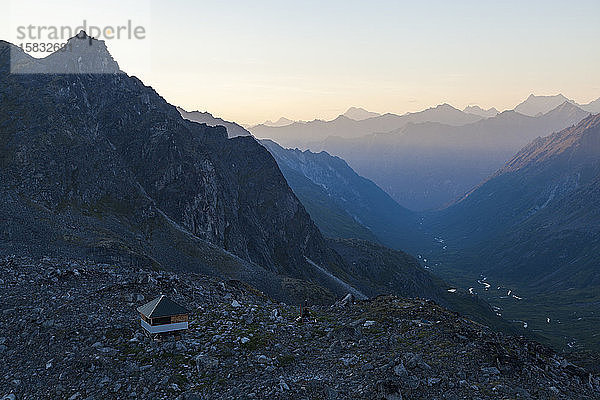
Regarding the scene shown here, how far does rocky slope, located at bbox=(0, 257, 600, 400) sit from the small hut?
102cm


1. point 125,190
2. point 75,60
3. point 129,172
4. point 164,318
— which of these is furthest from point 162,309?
point 75,60

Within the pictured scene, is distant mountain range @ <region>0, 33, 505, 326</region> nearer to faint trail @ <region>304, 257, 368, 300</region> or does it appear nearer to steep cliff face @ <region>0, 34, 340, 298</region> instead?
steep cliff face @ <region>0, 34, 340, 298</region>

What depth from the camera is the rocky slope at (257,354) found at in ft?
78.5

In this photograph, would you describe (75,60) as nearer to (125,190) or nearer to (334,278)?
(125,190)

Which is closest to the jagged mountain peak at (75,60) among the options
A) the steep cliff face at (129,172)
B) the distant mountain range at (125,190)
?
the distant mountain range at (125,190)

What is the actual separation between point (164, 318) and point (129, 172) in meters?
87.3

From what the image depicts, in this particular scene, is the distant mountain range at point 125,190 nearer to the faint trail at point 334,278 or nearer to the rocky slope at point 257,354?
the faint trail at point 334,278

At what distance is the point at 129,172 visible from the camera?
109 meters

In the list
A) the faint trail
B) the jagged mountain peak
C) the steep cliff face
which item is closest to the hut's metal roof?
the steep cliff face

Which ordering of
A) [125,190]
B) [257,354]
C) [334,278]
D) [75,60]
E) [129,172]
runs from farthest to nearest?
[334,278] → [75,60] → [129,172] → [125,190] → [257,354]

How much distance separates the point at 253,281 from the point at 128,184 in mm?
38255

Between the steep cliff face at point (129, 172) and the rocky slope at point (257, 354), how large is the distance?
3450 centimetres

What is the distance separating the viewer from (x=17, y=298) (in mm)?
34844

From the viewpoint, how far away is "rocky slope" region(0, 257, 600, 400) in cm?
2392
